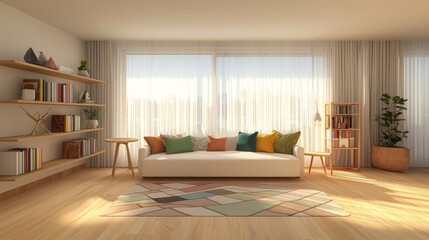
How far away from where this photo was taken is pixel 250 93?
21.6 ft

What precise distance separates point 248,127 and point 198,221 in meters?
3.58

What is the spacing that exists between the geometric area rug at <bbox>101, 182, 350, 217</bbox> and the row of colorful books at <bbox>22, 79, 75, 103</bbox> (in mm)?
1865

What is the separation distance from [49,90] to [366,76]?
6192mm

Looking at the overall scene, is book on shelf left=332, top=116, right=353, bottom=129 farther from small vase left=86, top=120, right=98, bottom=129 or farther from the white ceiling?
small vase left=86, top=120, right=98, bottom=129

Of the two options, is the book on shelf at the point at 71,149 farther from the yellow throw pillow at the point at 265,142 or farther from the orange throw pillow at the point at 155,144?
the yellow throw pillow at the point at 265,142

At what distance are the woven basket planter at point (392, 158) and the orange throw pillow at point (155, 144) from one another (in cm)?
449

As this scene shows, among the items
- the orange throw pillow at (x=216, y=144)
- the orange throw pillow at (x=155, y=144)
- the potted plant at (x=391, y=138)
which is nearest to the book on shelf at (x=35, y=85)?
the orange throw pillow at (x=155, y=144)

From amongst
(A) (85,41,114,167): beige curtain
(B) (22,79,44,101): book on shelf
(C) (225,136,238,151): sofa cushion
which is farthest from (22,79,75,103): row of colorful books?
(C) (225,136,238,151): sofa cushion

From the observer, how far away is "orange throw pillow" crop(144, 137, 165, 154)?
19.2ft

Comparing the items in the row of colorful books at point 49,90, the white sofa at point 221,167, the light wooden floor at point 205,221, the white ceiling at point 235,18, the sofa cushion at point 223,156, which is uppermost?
the white ceiling at point 235,18

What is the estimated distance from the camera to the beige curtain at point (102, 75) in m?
6.56

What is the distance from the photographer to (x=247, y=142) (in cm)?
600

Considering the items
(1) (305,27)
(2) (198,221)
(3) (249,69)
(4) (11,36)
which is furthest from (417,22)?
(4) (11,36)

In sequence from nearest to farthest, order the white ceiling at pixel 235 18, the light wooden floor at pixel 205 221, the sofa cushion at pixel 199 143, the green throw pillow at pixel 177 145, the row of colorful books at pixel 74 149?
1. the light wooden floor at pixel 205 221
2. the white ceiling at pixel 235 18
3. the row of colorful books at pixel 74 149
4. the green throw pillow at pixel 177 145
5. the sofa cushion at pixel 199 143
